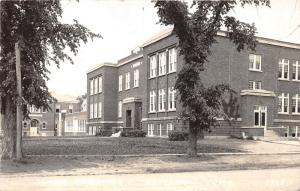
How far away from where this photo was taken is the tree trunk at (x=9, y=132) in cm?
1969

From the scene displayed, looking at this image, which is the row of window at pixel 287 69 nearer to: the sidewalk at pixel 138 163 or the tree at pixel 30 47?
the sidewalk at pixel 138 163

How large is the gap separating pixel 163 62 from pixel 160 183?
31219 mm

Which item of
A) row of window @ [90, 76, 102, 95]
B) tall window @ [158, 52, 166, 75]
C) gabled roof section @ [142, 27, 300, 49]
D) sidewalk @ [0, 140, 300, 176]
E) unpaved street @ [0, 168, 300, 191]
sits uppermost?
gabled roof section @ [142, 27, 300, 49]

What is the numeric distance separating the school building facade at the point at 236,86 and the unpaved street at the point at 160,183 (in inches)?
847

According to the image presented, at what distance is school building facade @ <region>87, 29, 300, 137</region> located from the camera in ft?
136

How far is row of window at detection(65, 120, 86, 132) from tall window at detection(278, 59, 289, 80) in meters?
41.3

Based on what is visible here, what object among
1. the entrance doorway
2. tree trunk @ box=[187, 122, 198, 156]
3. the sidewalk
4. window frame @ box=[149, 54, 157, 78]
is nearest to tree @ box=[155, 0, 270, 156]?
tree trunk @ box=[187, 122, 198, 156]

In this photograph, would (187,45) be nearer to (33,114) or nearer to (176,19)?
(176,19)

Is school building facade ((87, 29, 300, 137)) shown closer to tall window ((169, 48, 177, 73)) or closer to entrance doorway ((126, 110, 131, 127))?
tall window ((169, 48, 177, 73))

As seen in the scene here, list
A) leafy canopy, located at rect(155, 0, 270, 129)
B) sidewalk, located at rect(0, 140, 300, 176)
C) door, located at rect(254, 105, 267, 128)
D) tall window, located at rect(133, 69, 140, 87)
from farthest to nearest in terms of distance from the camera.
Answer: tall window, located at rect(133, 69, 140, 87) → door, located at rect(254, 105, 267, 128) → leafy canopy, located at rect(155, 0, 270, 129) → sidewalk, located at rect(0, 140, 300, 176)

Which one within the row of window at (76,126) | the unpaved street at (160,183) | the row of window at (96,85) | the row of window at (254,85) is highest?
the row of window at (96,85)

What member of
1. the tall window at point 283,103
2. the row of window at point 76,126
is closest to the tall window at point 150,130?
the tall window at point 283,103

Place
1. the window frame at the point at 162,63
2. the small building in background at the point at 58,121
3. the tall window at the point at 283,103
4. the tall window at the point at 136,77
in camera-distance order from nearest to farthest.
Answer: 1. the window frame at the point at 162,63
2. the tall window at the point at 283,103
3. the tall window at the point at 136,77
4. the small building in background at the point at 58,121

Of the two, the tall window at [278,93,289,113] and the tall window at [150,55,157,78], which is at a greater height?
the tall window at [150,55,157,78]
